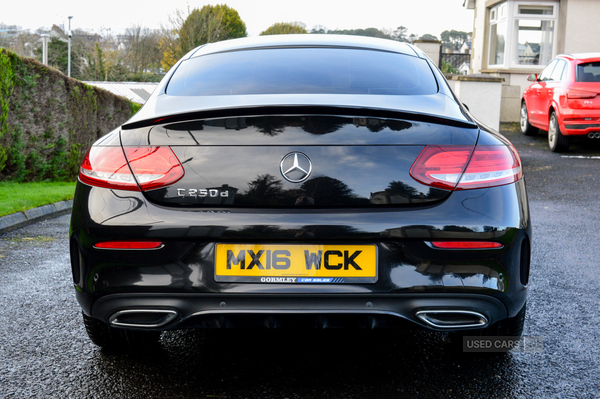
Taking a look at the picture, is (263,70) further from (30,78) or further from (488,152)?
(30,78)

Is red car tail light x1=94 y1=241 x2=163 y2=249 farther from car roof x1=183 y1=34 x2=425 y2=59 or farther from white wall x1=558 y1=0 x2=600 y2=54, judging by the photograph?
white wall x1=558 y1=0 x2=600 y2=54

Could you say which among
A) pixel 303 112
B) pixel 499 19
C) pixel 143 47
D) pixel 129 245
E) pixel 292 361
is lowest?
pixel 292 361

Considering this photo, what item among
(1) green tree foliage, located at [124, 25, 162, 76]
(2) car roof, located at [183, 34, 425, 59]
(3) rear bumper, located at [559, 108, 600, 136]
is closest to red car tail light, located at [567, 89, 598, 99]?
(3) rear bumper, located at [559, 108, 600, 136]

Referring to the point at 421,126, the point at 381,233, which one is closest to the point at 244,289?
the point at 381,233

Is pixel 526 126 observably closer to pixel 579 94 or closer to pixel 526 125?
pixel 526 125

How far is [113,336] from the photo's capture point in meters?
2.91

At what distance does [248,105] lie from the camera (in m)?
2.45

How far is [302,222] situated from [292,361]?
2.98 feet

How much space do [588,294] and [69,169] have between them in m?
8.61

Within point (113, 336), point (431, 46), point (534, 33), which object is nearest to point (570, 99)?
point (113, 336)

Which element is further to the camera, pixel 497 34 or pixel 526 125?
pixel 497 34

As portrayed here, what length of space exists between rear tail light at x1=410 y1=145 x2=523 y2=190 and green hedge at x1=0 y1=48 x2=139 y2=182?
7.51 m

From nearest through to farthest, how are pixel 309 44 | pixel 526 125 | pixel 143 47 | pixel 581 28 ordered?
pixel 309 44, pixel 526 125, pixel 581 28, pixel 143 47

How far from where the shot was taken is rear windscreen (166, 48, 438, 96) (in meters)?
2.86
